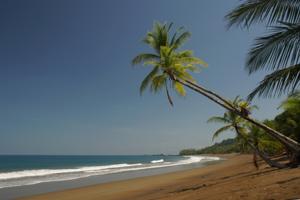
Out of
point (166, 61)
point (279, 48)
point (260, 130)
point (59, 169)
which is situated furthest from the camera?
point (59, 169)

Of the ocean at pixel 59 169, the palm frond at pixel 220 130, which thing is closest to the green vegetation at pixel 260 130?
the palm frond at pixel 220 130

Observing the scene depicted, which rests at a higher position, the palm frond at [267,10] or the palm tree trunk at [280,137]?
the palm frond at [267,10]

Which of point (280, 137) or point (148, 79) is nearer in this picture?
point (280, 137)

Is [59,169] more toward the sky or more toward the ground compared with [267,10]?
more toward the ground

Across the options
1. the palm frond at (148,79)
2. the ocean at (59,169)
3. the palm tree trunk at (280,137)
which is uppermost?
the palm frond at (148,79)

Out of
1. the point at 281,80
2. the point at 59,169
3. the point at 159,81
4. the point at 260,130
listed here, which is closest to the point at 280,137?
the point at 281,80

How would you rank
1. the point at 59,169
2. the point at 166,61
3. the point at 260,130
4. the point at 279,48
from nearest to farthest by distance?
the point at 279,48, the point at 166,61, the point at 260,130, the point at 59,169

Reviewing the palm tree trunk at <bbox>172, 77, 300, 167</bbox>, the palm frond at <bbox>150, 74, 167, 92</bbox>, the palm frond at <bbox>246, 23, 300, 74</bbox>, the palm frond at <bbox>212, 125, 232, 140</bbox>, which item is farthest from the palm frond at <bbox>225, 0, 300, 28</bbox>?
the palm frond at <bbox>212, 125, 232, 140</bbox>

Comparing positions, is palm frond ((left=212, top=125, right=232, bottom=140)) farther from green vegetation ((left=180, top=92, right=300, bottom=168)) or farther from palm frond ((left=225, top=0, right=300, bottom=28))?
palm frond ((left=225, top=0, right=300, bottom=28))

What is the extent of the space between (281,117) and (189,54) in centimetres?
1736

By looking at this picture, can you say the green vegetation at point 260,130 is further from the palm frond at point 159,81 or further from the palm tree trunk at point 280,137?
the palm frond at point 159,81

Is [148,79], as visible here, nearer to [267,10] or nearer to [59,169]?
[267,10]

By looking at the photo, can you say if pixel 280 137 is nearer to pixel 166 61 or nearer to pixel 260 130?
pixel 166 61

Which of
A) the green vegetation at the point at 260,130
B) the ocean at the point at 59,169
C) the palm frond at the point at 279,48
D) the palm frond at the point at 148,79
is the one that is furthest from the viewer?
the ocean at the point at 59,169
